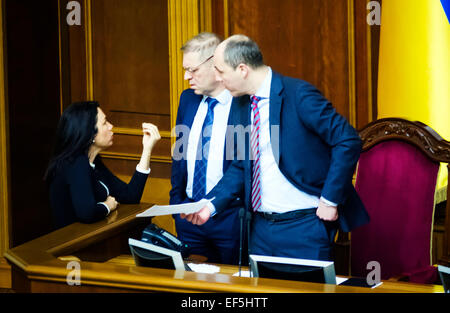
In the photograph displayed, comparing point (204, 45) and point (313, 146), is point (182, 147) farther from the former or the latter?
point (313, 146)

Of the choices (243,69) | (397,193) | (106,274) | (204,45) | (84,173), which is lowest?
(106,274)

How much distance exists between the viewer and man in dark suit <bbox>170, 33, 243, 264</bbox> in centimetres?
322

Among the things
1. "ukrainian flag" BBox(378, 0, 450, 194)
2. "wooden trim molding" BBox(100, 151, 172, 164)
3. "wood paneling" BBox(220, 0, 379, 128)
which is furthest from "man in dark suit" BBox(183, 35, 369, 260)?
"wooden trim molding" BBox(100, 151, 172, 164)

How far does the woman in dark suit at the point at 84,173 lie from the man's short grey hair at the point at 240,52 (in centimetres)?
66

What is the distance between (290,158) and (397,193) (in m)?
0.72

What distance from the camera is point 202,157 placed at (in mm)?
3258

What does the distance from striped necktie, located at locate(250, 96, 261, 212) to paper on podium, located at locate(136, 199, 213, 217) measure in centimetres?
18

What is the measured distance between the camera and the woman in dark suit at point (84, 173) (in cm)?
312

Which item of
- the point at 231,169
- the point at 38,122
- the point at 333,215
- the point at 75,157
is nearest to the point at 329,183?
the point at 333,215

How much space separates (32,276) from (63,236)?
43cm

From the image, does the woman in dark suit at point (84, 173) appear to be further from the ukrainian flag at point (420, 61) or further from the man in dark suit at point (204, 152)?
the ukrainian flag at point (420, 61)

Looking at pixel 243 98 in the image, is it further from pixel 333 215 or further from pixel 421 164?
pixel 421 164

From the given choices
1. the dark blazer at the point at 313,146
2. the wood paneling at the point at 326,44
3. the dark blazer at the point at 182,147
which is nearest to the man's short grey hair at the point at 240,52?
the dark blazer at the point at 313,146

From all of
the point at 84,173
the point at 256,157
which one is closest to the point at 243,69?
the point at 256,157
